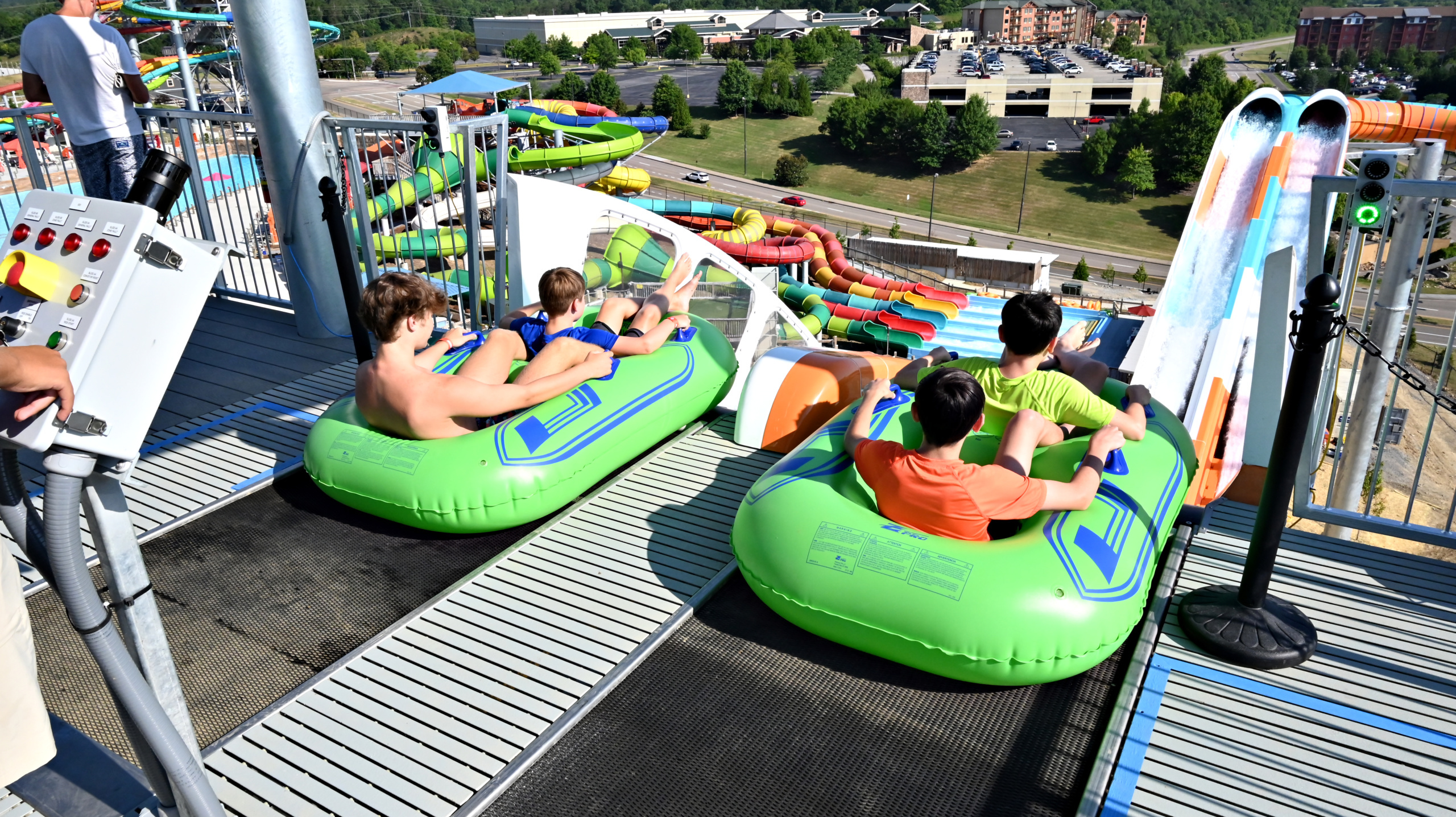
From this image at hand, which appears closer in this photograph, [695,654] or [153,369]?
[153,369]

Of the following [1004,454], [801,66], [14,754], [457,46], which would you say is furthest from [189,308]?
[457,46]

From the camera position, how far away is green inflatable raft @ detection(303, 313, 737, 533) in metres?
4.18

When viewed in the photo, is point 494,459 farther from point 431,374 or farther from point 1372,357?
point 1372,357

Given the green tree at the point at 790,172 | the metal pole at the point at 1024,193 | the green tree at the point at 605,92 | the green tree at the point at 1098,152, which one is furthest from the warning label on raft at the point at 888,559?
the green tree at the point at 605,92

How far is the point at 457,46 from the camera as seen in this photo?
9150 cm

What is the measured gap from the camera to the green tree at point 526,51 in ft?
277

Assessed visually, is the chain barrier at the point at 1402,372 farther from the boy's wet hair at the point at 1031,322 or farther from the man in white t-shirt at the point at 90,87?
the man in white t-shirt at the point at 90,87

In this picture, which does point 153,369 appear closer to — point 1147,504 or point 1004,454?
point 1004,454

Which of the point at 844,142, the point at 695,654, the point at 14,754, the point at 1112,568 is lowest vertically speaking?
the point at 844,142

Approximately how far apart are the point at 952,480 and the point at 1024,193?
54987 millimetres

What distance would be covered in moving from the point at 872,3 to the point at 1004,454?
133778 mm

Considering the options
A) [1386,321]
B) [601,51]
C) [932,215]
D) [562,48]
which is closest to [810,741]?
[1386,321]

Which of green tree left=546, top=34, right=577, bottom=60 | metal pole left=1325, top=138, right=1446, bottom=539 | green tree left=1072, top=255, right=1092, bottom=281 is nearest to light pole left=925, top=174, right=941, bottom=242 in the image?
green tree left=1072, top=255, right=1092, bottom=281

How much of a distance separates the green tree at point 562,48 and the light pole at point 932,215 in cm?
4679
